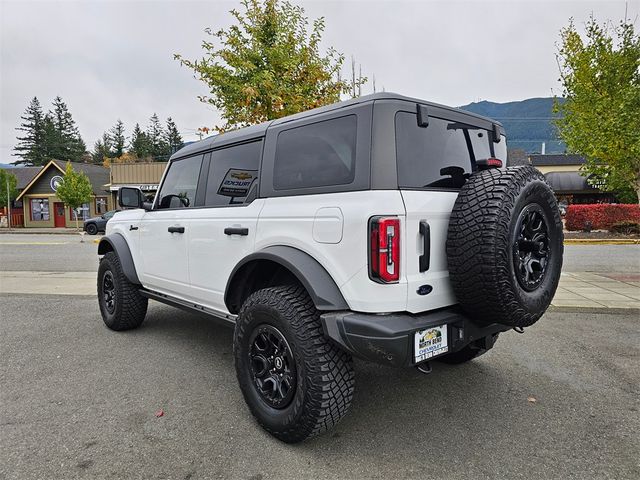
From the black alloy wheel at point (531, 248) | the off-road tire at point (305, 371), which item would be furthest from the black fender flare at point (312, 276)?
the black alloy wheel at point (531, 248)

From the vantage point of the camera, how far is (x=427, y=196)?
2.39 m

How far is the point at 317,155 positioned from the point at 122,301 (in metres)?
3.18

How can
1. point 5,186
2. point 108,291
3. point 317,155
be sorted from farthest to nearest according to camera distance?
1. point 5,186
2. point 108,291
3. point 317,155

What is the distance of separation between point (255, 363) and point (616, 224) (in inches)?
734

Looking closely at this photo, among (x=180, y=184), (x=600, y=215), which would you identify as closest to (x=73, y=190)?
(x=180, y=184)

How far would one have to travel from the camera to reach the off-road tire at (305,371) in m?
2.34

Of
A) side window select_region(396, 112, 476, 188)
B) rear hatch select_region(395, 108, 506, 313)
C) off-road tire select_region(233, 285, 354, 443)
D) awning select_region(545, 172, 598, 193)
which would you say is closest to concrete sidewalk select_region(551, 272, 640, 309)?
side window select_region(396, 112, 476, 188)

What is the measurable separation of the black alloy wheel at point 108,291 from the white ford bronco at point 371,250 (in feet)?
8.03

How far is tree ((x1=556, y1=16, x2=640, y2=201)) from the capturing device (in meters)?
15.5

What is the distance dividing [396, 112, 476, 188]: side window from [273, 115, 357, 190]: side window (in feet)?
0.93

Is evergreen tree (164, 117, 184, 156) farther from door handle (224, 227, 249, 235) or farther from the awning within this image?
door handle (224, 227, 249, 235)

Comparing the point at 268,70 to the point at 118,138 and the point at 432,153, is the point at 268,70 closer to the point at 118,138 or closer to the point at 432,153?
the point at 432,153

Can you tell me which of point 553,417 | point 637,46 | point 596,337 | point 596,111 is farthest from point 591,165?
point 553,417

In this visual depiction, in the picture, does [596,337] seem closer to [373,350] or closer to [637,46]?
[373,350]
